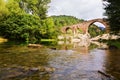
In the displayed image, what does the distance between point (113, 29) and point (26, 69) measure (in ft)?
84.0

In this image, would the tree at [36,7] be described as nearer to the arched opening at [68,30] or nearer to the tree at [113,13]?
the tree at [113,13]

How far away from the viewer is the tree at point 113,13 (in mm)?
36675

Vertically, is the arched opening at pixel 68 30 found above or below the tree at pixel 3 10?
below

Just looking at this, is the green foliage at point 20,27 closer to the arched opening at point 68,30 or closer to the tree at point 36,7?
the tree at point 36,7

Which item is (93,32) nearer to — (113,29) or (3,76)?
(113,29)

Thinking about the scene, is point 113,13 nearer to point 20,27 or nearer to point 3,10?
point 20,27

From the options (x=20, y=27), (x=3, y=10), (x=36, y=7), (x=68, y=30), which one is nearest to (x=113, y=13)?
(x=20, y=27)

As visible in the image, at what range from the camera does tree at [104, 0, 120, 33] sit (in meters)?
36.7

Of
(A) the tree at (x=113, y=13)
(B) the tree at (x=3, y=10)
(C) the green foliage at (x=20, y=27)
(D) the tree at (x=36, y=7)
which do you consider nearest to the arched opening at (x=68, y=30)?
(D) the tree at (x=36, y=7)

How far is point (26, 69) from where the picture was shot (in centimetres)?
1648

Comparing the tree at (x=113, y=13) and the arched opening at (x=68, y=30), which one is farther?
the arched opening at (x=68, y=30)

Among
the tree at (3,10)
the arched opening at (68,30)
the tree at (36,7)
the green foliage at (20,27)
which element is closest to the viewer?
the green foliage at (20,27)

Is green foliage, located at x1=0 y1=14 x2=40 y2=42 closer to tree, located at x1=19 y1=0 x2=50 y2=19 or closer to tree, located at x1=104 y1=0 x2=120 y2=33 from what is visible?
tree, located at x1=19 y1=0 x2=50 y2=19

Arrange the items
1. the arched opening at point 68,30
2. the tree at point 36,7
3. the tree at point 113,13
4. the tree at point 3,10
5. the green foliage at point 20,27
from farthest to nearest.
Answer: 1. the arched opening at point 68,30
2. the tree at point 36,7
3. the tree at point 3,10
4. the green foliage at point 20,27
5. the tree at point 113,13
